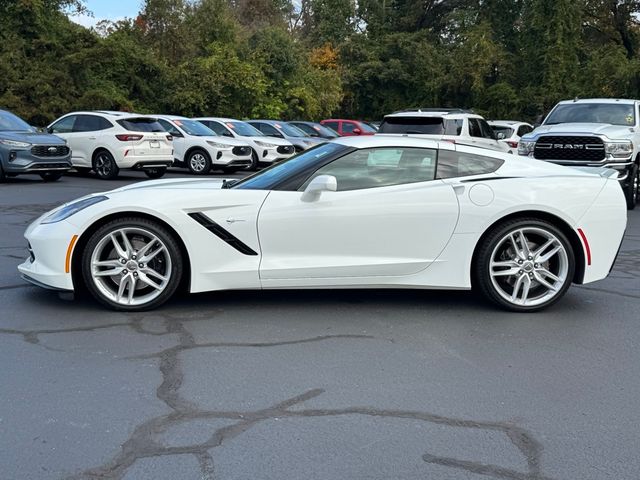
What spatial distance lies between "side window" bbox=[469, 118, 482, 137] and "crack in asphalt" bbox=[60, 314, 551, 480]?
13000 millimetres

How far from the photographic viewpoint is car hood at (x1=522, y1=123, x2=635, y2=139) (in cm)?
1310

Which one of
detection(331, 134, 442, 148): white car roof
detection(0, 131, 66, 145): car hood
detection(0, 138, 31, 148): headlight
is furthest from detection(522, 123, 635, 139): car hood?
detection(0, 138, 31, 148): headlight

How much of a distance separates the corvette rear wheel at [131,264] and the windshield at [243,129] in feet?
53.5

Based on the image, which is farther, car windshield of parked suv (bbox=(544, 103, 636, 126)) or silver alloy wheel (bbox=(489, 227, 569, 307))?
car windshield of parked suv (bbox=(544, 103, 636, 126))

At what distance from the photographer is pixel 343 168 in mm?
5793

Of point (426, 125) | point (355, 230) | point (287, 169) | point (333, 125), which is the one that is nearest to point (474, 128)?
point (426, 125)

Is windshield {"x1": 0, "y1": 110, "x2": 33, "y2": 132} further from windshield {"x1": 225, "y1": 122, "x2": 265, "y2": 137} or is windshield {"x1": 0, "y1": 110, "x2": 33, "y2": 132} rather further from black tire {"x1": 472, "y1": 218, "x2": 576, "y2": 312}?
black tire {"x1": 472, "y1": 218, "x2": 576, "y2": 312}

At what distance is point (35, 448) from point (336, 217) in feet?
9.37

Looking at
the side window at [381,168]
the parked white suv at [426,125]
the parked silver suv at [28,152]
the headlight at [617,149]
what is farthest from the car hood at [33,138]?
the side window at [381,168]

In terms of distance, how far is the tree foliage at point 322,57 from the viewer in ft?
89.0

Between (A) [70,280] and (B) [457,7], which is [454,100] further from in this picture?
(A) [70,280]

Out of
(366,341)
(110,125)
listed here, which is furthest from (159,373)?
(110,125)

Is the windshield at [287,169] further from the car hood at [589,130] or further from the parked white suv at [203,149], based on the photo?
the parked white suv at [203,149]

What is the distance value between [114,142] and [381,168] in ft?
41.3
